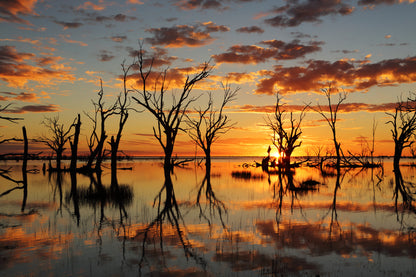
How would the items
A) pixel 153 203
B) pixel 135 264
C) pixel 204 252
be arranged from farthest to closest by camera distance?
pixel 153 203
pixel 204 252
pixel 135 264

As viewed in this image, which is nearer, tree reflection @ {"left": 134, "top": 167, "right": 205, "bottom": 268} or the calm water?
the calm water

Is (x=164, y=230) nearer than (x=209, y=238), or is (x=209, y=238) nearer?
(x=209, y=238)

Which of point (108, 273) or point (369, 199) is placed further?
point (369, 199)

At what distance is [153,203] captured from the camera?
617 inches

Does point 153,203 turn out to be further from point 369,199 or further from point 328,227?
point 369,199

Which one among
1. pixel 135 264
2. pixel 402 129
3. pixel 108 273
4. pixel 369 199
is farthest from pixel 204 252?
pixel 402 129

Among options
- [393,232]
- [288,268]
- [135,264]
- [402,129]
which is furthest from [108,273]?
[402,129]

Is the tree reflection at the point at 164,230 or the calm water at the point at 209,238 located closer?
the calm water at the point at 209,238

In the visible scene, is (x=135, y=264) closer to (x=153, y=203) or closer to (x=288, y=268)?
(x=288, y=268)

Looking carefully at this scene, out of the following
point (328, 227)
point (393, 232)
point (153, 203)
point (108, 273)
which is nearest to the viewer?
point (108, 273)

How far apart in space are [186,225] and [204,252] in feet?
9.98

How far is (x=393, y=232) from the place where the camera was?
9.59m

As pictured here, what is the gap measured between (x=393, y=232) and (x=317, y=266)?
4066 mm

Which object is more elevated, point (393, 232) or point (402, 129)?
point (402, 129)
